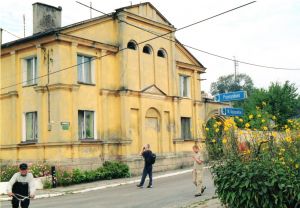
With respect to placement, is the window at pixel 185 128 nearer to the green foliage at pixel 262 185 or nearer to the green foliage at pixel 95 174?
the green foliage at pixel 95 174

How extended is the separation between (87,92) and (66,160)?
3.81 metres

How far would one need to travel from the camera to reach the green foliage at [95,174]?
21203mm

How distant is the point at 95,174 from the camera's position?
22656 mm

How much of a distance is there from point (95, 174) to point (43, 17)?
31.4 ft

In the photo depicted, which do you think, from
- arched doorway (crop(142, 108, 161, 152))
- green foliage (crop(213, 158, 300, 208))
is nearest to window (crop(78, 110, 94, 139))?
arched doorway (crop(142, 108, 161, 152))

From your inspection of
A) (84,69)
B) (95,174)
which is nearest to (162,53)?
(84,69)

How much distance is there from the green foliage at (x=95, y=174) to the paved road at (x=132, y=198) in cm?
247

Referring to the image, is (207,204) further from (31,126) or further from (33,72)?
(33,72)

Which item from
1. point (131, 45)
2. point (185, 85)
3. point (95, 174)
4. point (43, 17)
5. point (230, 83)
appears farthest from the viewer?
point (230, 83)

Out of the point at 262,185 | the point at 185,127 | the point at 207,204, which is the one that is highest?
the point at 185,127

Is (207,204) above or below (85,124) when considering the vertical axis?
below

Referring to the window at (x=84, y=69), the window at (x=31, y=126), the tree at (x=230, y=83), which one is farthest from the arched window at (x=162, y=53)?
the tree at (x=230, y=83)

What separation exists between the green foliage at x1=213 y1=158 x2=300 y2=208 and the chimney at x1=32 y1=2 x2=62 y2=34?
18182 mm

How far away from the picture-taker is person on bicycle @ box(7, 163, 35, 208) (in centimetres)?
988
